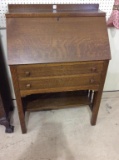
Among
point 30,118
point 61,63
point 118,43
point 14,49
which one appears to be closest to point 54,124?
point 30,118

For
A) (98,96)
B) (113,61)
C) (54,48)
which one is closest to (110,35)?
(113,61)

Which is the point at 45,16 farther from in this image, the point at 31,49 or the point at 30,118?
the point at 30,118

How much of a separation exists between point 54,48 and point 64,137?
2.79ft

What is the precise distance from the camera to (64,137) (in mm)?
1493

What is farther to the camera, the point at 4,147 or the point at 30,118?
the point at 30,118

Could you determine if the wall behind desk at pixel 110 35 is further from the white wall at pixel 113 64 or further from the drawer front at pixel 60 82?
the drawer front at pixel 60 82

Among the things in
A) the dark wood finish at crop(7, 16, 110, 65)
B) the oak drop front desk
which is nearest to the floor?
the oak drop front desk

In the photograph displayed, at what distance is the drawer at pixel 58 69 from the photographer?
1096 millimetres

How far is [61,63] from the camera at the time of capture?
43.5 inches

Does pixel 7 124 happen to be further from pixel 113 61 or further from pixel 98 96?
pixel 113 61

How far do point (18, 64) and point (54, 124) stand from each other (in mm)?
821

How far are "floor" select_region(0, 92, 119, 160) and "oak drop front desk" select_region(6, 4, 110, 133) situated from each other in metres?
0.45

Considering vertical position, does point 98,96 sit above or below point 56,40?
below

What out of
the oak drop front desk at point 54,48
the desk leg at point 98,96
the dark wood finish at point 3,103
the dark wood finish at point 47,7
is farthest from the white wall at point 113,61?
the desk leg at point 98,96
